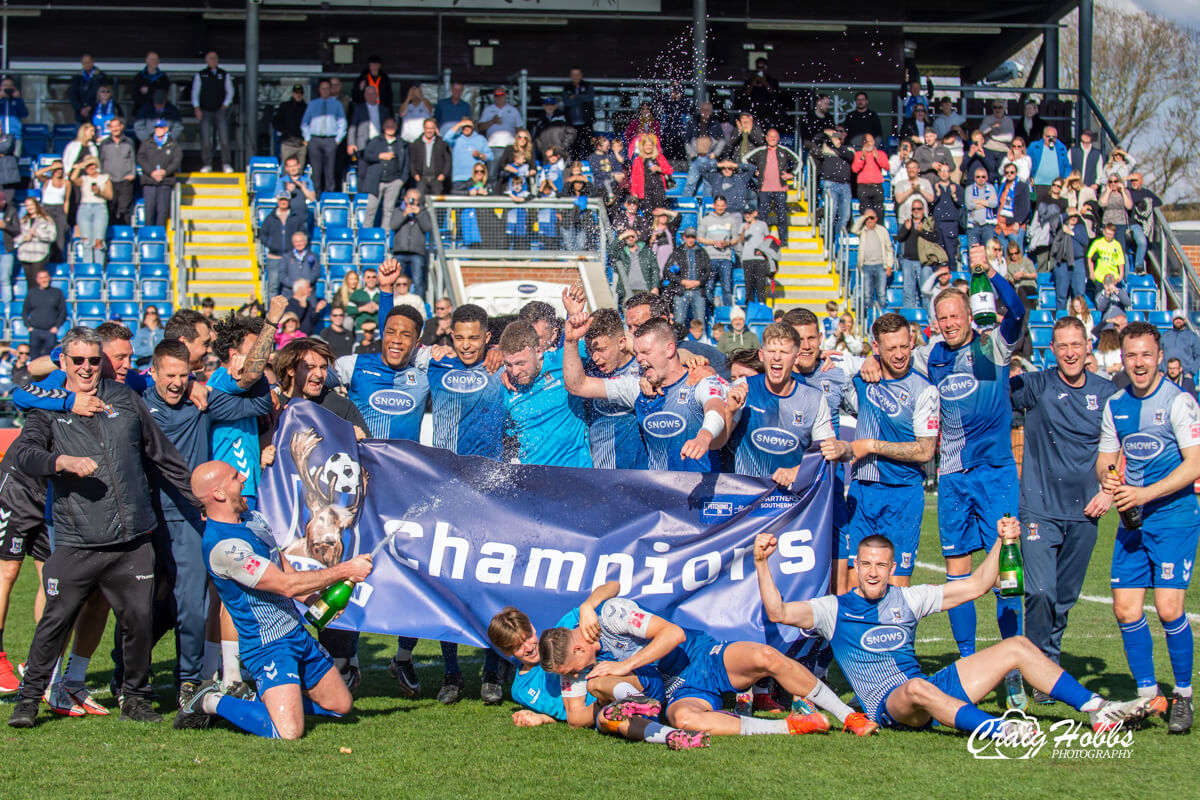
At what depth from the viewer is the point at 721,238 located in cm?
1794

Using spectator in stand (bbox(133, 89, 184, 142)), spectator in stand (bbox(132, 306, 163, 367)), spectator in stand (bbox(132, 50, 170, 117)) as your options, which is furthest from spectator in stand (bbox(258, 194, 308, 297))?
spectator in stand (bbox(132, 50, 170, 117))

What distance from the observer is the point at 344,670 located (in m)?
7.51

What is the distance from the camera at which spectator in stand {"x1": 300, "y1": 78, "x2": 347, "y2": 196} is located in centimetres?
1973

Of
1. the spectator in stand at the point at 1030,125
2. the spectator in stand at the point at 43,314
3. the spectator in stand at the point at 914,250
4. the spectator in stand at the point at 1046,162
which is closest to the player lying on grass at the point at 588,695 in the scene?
the spectator in stand at the point at 43,314

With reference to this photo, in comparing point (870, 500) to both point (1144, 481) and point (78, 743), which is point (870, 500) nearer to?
point (1144, 481)

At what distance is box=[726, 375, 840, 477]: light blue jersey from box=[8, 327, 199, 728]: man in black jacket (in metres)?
3.48

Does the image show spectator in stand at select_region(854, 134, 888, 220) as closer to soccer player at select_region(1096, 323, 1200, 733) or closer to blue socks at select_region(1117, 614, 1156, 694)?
soccer player at select_region(1096, 323, 1200, 733)

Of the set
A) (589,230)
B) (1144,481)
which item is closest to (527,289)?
(589,230)

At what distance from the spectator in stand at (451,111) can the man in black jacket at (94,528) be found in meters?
14.1

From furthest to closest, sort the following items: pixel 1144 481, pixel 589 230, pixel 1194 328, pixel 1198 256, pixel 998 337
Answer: pixel 1198 256
pixel 1194 328
pixel 589 230
pixel 998 337
pixel 1144 481

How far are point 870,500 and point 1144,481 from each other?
1.54 m

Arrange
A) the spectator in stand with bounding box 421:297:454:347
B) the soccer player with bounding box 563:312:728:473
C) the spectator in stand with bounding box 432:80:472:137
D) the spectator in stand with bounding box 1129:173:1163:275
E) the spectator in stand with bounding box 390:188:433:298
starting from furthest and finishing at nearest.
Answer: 1. the spectator in stand with bounding box 1129:173:1163:275
2. the spectator in stand with bounding box 432:80:472:137
3. the spectator in stand with bounding box 390:188:433:298
4. the spectator in stand with bounding box 421:297:454:347
5. the soccer player with bounding box 563:312:728:473

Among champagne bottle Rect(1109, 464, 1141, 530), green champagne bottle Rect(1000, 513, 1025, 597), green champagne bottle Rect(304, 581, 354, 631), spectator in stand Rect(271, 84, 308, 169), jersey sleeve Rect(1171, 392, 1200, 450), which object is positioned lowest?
green champagne bottle Rect(304, 581, 354, 631)

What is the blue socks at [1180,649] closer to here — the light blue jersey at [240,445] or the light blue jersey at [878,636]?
the light blue jersey at [878,636]
